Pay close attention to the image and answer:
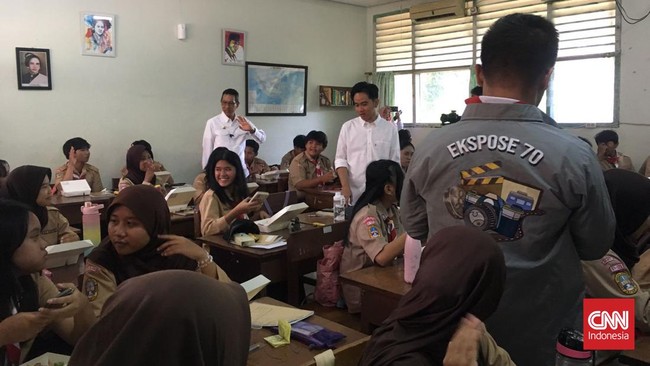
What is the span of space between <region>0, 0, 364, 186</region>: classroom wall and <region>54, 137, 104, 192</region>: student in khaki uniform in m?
0.30

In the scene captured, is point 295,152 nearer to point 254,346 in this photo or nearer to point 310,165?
point 310,165

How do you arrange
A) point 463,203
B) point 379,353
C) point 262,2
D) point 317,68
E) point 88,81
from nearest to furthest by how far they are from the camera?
point 379,353
point 463,203
point 88,81
point 262,2
point 317,68

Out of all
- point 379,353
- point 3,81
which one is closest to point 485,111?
point 379,353

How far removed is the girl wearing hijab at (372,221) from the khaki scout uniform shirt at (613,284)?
1.10 metres

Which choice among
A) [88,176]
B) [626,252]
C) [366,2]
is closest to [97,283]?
[626,252]

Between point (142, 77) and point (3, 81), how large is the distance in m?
1.48

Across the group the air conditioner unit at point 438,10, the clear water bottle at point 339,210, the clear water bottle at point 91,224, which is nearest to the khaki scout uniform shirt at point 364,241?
the clear water bottle at point 339,210

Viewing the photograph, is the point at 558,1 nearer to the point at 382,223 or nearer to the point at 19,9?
the point at 382,223

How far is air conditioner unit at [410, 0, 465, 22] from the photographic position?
7.75 metres

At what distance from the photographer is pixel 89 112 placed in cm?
617

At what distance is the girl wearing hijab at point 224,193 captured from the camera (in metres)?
3.71

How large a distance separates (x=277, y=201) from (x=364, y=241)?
61.1 inches

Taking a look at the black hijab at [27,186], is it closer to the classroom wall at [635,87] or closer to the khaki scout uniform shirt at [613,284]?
the khaki scout uniform shirt at [613,284]

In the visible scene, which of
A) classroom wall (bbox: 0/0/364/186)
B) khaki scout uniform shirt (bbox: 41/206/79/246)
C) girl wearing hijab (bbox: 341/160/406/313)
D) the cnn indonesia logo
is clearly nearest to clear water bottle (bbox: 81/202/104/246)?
khaki scout uniform shirt (bbox: 41/206/79/246)
